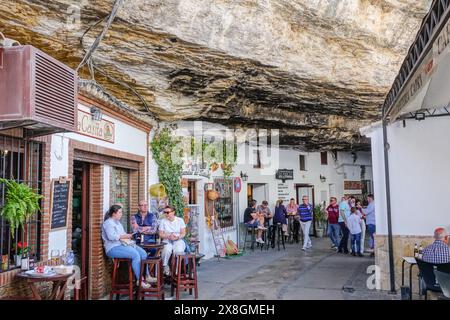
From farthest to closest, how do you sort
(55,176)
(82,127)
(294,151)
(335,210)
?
(294,151) < (335,210) < (82,127) < (55,176)

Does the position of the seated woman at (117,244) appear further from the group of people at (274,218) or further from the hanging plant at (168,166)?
the group of people at (274,218)

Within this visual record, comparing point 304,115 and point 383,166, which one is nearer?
point 383,166

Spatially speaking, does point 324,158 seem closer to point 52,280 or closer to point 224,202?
point 224,202

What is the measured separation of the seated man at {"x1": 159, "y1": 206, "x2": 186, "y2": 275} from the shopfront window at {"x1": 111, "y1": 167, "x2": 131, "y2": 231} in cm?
100

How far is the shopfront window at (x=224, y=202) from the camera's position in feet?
41.8

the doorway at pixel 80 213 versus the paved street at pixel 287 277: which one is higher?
the doorway at pixel 80 213

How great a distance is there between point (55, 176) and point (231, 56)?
3078mm

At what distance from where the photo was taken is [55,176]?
5867 mm

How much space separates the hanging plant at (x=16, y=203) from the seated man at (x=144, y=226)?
306 centimetres

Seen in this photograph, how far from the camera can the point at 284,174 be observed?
55.6 ft

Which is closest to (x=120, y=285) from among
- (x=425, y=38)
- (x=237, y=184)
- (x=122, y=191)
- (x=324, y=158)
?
(x=122, y=191)

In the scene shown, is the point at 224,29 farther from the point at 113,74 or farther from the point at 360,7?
the point at 360,7

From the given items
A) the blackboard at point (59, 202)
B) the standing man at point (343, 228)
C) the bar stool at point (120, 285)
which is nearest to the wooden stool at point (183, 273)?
the bar stool at point (120, 285)
